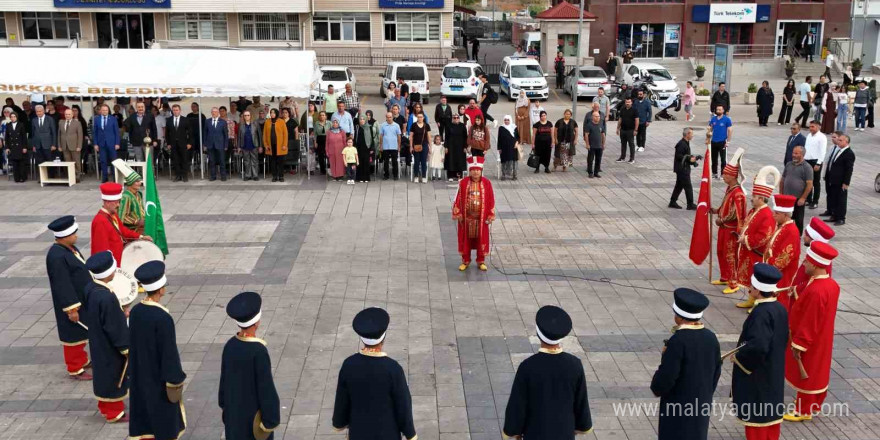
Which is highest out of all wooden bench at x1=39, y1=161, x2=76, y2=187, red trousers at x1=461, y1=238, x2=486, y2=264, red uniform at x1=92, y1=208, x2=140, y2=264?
red uniform at x1=92, y1=208, x2=140, y2=264

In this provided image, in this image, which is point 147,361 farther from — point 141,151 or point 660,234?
point 141,151

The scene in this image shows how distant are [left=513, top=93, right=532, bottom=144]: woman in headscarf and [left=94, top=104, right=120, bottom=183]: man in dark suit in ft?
31.5

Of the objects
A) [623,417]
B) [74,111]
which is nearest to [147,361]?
[623,417]

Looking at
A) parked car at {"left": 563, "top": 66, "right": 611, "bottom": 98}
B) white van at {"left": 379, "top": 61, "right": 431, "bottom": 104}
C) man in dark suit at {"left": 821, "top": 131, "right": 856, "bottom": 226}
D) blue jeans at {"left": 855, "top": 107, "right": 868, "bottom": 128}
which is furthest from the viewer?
parked car at {"left": 563, "top": 66, "right": 611, "bottom": 98}

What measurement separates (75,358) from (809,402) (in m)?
7.35

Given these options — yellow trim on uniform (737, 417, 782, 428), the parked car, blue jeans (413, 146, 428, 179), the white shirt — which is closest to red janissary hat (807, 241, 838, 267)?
yellow trim on uniform (737, 417, 782, 428)

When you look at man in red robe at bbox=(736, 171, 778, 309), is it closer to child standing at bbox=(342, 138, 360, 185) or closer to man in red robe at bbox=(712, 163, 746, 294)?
man in red robe at bbox=(712, 163, 746, 294)

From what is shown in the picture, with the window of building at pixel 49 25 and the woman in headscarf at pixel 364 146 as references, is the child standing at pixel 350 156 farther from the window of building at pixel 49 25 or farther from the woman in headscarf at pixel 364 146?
the window of building at pixel 49 25

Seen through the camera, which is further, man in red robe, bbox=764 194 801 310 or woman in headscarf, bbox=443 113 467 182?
woman in headscarf, bbox=443 113 467 182

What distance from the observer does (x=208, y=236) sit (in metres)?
14.7

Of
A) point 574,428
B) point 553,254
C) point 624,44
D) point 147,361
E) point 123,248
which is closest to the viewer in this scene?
point 574,428

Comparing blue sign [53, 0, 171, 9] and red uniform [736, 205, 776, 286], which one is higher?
blue sign [53, 0, 171, 9]

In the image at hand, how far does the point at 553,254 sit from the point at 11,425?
26.9 feet

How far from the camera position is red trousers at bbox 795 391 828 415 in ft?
26.4
